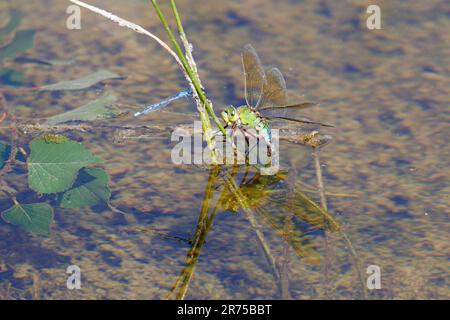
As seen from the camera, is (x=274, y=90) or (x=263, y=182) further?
(x=274, y=90)

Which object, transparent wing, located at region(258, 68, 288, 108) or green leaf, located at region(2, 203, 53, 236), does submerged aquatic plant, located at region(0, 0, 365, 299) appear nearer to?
green leaf, located at region(2, 203, 53, 236)

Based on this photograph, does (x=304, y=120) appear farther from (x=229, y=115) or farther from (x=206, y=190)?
(x=206, y=190)

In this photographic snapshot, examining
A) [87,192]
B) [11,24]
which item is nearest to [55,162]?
[87,192]

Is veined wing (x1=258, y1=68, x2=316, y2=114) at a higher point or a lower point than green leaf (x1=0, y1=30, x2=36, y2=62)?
lower
